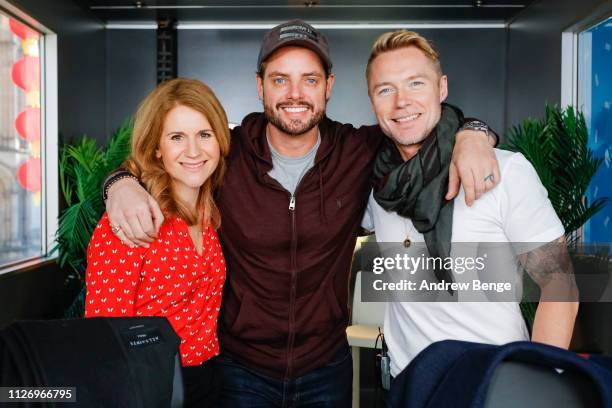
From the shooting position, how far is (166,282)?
158 cm

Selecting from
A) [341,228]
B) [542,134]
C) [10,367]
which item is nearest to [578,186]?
[542,134]

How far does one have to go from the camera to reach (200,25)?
6.29 meters

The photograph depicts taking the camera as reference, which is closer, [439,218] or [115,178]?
[439,218]

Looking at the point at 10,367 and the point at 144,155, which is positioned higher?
the point at 144,155

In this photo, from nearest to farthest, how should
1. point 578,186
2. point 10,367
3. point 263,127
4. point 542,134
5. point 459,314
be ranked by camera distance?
point 10,367
point 459,314
point 263,127
point 578,186
point 542,134

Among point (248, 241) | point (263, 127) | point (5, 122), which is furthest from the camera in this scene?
point (5, 122)

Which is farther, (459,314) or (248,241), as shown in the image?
(248,241)

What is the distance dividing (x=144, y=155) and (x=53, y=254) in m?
3.50

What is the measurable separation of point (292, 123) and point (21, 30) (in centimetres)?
333

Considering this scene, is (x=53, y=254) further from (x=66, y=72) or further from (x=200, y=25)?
(x=200, y=25)

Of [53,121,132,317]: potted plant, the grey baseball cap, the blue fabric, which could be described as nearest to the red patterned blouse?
A: the grey baseball cap

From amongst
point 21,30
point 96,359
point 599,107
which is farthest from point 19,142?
point 599,107

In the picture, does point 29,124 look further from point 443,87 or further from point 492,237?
point 492,237

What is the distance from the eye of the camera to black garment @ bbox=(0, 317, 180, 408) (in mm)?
799
